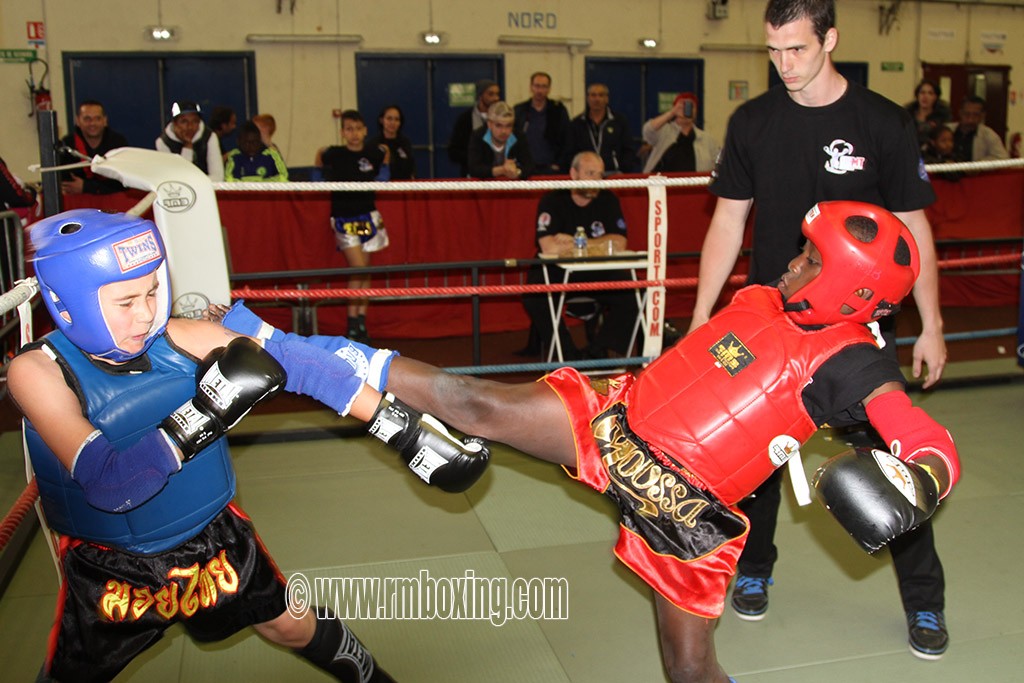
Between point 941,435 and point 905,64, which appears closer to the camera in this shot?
point 941,435

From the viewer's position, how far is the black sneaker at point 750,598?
111 inches

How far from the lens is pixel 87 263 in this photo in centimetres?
163

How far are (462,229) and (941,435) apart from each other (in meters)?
5.39

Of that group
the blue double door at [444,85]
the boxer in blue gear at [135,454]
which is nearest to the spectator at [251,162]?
the blue double door at [444,85]

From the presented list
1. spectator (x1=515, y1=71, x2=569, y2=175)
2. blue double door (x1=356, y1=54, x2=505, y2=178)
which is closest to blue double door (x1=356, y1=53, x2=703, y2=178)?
blue double door (x1=356, y1=54, x2=505, y2=178)

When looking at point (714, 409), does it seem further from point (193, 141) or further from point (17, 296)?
point (193, 141)

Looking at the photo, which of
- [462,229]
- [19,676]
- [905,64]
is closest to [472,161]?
[462,229]

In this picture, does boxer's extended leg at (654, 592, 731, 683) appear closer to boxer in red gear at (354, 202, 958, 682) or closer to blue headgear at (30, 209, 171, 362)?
boxer in red gear at (354, 202, 958, 682)

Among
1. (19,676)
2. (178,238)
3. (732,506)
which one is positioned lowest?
(19,676)

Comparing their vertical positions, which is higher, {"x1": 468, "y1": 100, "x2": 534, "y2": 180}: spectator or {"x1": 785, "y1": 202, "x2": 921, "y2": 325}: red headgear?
{"x1": 468, "y1": 100, "x2": 534, "y2": 180}: spectator

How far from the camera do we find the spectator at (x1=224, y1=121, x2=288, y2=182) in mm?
6535

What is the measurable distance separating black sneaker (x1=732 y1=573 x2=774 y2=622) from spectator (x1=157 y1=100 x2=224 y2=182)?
4.95 metres

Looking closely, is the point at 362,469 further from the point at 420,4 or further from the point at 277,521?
the point at 420,4

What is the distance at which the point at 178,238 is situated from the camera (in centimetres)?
330
